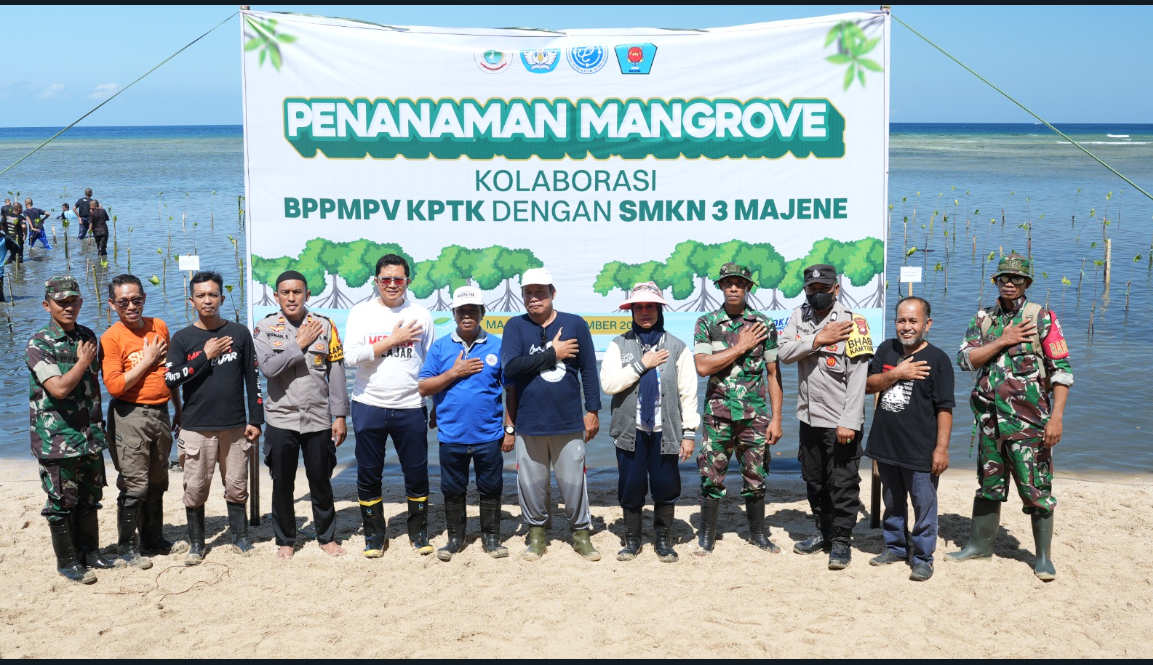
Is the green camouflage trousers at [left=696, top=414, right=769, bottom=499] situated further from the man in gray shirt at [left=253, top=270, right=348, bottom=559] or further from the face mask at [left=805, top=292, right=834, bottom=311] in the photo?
the man in gray shirt at [left=253, top=270, right=348, bottom=559]

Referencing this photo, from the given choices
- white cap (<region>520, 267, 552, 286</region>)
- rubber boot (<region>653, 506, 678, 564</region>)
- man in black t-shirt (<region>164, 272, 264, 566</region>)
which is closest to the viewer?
man in black t-shirt (<region>164, 272, 264, 566</region>)

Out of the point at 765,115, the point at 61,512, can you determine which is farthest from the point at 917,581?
the point at 61,512

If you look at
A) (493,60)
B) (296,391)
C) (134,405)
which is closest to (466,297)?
(296,391)

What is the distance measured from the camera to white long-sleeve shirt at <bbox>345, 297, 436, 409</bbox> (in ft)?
19.6

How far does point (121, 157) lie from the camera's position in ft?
219

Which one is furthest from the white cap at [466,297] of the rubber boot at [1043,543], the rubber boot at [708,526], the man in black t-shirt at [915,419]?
the rubber boot at [1043,543]

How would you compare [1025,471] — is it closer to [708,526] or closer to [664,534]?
[708,526]

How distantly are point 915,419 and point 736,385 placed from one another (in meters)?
1.15

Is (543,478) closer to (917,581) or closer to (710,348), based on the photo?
(710,348)

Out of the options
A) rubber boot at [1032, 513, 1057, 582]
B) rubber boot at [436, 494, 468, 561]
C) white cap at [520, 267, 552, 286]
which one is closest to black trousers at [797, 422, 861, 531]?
rubber boot at [1032, 513, 1057, 582]

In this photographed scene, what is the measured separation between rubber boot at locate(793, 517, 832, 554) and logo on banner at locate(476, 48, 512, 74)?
4109mm

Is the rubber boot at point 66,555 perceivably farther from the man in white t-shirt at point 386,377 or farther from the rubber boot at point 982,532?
the rubber boot at point 982,532

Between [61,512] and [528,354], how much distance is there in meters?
3.10

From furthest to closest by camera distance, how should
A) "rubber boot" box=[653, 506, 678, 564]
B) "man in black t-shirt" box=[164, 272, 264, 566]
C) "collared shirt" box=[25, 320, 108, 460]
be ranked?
"rubber boot" box=[653, 506, 678, 564]
"man in black t-shirt" box=[164, 272, 264, 566]
"collared shirt" box=[25, 320, 108, 460]
